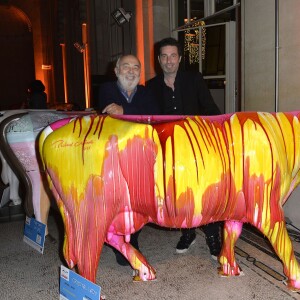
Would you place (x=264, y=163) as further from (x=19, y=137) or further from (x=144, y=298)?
(x=19, y=137)

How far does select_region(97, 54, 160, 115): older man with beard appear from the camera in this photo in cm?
221

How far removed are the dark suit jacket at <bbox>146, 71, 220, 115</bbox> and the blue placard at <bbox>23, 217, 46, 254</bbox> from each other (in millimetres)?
1224

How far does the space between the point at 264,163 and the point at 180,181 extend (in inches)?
16.1

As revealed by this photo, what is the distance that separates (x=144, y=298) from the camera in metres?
2.11

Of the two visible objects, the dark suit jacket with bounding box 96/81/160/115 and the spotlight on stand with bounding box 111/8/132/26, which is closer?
the dark suit jacket with bounding box 96/81/160/115

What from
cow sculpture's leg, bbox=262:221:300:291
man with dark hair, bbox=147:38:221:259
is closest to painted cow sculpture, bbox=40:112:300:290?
cow sculpture's leg, bbox=262:221:300:291

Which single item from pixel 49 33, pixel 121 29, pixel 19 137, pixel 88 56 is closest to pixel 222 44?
pixel 121 29

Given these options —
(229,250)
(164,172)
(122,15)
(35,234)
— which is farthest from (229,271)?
(122,15)

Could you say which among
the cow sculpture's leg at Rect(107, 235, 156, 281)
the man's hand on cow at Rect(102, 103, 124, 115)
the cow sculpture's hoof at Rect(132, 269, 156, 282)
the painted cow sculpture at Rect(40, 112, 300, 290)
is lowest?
the cow sculpture's hoof at Rect(132, 269, 156, 282)

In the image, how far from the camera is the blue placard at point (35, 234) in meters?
2.78

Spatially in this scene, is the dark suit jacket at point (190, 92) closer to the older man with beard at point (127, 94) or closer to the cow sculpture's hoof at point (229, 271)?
the older man with beard at point (127, 94)

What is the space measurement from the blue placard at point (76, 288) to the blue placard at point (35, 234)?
932mm

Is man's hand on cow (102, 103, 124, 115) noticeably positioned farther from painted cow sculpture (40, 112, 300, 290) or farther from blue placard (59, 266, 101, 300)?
blue placard (59, 266, 101, 300)

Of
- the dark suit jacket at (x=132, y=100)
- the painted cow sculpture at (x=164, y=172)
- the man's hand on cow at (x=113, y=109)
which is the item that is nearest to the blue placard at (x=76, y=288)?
the painted cow sculpture at (x=164, y=172)
